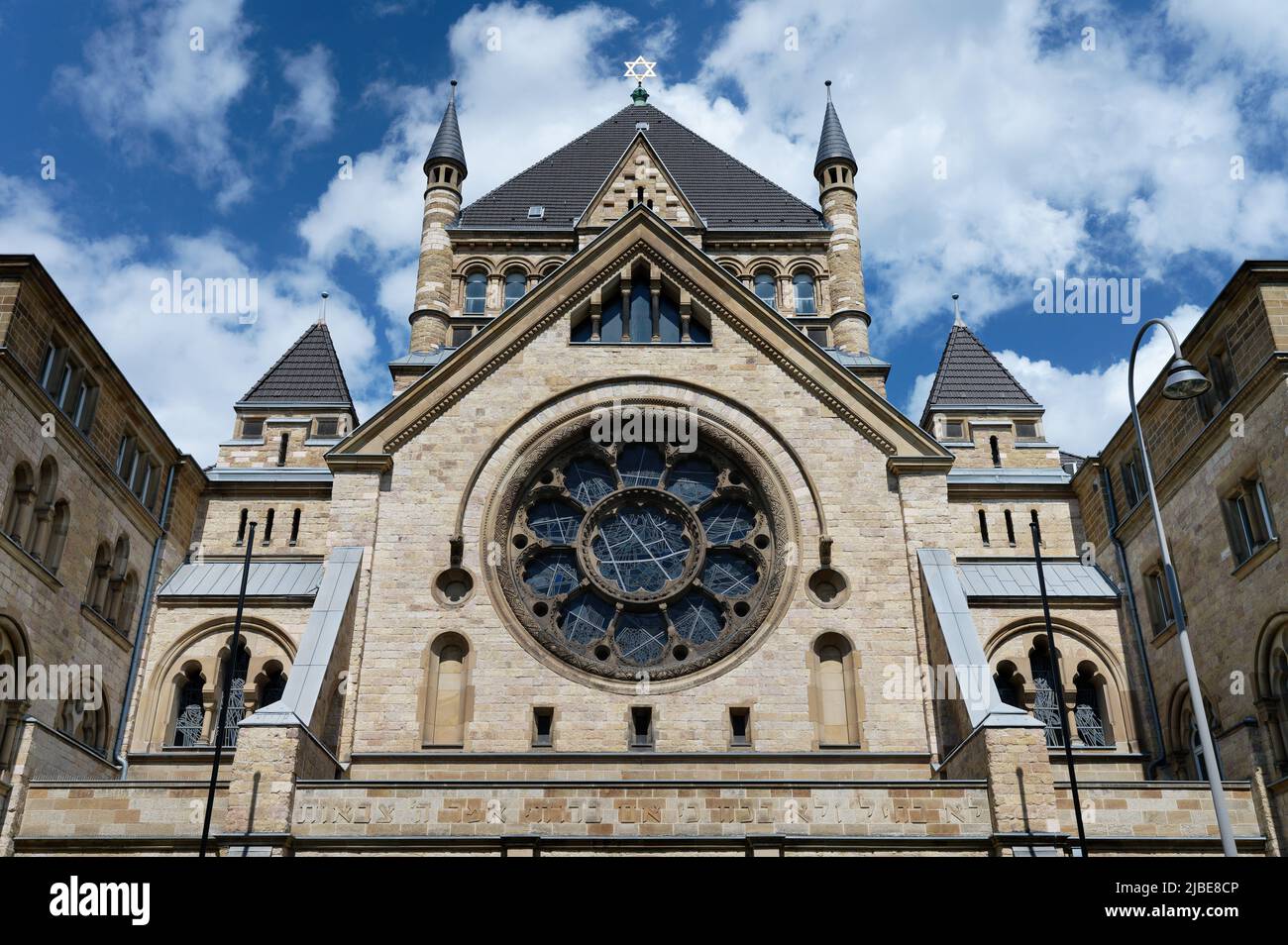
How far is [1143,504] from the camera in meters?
26.7

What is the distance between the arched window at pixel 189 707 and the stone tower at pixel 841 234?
20.5m

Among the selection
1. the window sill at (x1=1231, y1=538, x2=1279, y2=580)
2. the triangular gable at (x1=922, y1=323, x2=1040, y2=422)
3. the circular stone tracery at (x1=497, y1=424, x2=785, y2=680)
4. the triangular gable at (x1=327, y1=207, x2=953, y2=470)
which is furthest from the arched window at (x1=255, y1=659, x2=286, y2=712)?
the triangular gable at (x1=922, y1=323, x2=1040, y2=422)

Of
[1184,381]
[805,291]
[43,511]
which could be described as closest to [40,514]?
[43,511]

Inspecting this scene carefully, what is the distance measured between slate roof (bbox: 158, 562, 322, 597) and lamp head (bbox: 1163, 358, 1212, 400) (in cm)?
1906

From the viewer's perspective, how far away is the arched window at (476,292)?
37.4 metres

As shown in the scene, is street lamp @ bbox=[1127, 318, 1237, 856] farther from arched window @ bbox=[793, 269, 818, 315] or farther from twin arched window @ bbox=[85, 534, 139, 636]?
twin arched window @ bbox=[85, 534, 139, 636]

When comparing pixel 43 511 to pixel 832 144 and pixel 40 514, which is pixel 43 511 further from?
pixel 832 144

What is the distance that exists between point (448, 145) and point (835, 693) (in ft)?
82.7

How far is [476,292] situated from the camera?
124ft

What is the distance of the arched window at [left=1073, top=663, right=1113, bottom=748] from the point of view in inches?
1053

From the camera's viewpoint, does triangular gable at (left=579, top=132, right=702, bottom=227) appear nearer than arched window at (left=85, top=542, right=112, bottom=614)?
No
